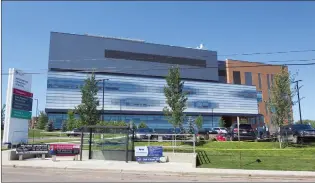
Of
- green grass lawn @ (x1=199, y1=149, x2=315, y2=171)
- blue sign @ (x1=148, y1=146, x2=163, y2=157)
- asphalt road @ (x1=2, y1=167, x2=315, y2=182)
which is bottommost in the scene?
asphalt road @ (x1=2, y1=167, x2=315, y2=182)

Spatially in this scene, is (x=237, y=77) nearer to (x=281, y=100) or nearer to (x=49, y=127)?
(x=49, y=127)

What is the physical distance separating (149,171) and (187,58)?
89.4m

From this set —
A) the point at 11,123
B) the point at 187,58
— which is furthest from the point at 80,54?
the point at 11,123

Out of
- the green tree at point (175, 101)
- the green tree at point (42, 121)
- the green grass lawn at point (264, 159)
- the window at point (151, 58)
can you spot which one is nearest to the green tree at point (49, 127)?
the green tree at point (42, 121)

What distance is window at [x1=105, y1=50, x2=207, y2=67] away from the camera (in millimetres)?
94562

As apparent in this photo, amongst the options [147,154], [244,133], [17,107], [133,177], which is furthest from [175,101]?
[133,177]

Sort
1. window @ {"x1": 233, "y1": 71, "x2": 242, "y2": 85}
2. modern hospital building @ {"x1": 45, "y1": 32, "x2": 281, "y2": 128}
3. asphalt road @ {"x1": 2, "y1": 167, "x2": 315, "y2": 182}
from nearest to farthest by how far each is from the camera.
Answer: asphalt road @ {"x1": 2, "y1": 167, "x2": 315, "y2": 182}
modern hospital building @ {"x1": 45, "y1": 32, "x2": 281, "y2": 128}
window @ {"x1": 233, "y1": 71, "x2": 242, "y2": 85}

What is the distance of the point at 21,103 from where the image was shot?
98.4 feet

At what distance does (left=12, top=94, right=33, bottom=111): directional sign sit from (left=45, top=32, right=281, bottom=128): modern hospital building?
5073cm

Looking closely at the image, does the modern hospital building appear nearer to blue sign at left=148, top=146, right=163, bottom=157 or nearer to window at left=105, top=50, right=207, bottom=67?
window at left=105, top=50, right=207, bottom=67

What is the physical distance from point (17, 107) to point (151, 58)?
71886 millimetres

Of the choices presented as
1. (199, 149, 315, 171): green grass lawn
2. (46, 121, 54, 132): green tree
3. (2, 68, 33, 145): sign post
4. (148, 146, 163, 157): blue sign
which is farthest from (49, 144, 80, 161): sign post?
(46, 121, 54, 132): green tree

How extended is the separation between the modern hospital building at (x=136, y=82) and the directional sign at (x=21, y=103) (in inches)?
1997

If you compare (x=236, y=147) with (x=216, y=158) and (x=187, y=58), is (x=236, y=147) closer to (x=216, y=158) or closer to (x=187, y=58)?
(x=216, y=158)
